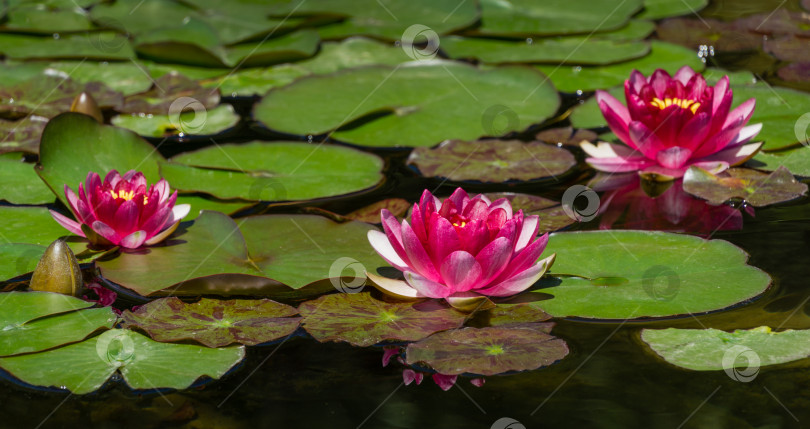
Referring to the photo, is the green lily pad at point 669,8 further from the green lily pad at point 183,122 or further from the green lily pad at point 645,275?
the green lily pad at point 645,275

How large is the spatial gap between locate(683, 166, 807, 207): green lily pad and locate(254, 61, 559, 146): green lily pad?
834mm

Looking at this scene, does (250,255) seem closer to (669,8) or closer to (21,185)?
(21,185)

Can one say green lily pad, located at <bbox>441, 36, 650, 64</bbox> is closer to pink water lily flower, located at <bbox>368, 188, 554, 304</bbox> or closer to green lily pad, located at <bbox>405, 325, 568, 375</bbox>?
pink water lily flower, located at <bbox>368, 188, 554, 304</bbox>

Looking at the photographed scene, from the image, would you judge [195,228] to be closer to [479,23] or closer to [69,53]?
[69,53]

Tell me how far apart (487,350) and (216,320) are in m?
0.73

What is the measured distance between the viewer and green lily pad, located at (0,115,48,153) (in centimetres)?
347

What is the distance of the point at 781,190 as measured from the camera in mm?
2996

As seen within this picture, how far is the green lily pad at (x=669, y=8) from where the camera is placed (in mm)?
5281

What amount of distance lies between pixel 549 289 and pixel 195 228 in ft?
3.90

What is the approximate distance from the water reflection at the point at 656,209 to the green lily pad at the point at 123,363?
1415 millimetres

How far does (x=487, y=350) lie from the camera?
6.81 feet

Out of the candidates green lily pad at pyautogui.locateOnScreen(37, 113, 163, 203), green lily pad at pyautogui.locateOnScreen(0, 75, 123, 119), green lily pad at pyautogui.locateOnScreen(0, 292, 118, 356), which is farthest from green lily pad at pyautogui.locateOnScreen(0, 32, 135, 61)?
green lily pad at pyautogui.locateOnScreen(0, 292, 118, 356)

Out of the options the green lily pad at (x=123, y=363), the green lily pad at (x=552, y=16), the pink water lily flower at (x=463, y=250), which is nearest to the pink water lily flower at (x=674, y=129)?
the pink water lily flower at (x=463, y=250)

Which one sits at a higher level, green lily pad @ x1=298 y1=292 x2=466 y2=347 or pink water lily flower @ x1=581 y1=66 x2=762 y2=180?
pink water lily flower @ x1=581 y1=66 x2=762 y2=180
